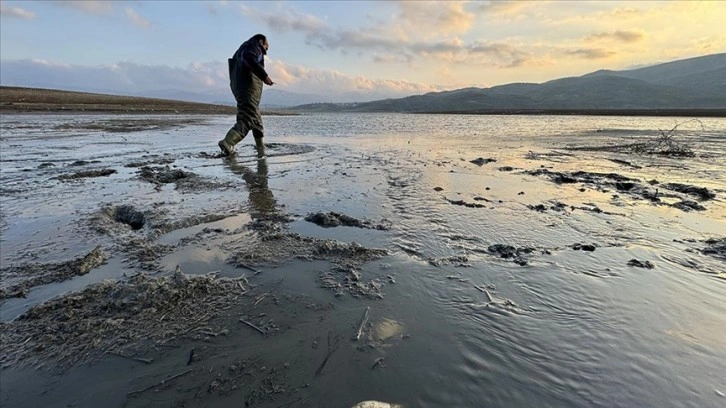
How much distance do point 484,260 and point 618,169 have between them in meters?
8.56

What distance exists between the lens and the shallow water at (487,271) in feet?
7.94

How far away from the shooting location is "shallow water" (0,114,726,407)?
2420mm

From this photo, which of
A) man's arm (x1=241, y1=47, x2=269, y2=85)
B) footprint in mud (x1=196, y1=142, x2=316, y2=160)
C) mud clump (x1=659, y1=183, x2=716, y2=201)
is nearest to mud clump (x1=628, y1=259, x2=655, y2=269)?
mud clump (x1=659, y1=183, x2=716, y2=201)

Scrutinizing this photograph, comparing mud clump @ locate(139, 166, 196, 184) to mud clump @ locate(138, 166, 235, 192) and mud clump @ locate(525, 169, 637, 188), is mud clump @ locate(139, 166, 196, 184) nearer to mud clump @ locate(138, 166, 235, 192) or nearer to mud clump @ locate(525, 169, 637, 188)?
mud clump @ locate(138, 166, 235, 192)

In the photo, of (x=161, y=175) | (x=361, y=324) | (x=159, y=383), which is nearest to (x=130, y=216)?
(x=161, y=175)

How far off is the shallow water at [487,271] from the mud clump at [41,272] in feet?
0.45

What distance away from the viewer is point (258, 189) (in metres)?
7.71

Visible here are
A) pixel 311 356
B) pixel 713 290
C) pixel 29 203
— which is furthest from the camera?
pixel 29 203

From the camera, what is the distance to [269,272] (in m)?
3.99

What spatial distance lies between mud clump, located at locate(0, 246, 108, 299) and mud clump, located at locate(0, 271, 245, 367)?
0.55 meters

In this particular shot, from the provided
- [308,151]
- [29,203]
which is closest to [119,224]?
[29,203]

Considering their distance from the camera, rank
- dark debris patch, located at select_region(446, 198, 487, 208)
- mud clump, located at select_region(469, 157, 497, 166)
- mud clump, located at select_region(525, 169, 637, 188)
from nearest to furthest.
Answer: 1. dark debris patch, located at select_region(446, 198, 487, 208)
2. mud clump, located at select_region(525, 169, 637, 188)
3. mud clump, located at select_region(469, 157, 497, 166)

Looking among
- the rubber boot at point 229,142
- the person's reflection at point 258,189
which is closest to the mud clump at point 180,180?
the person's reflection at point 258,189

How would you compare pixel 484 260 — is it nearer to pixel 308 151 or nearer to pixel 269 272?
pixel 269 272
